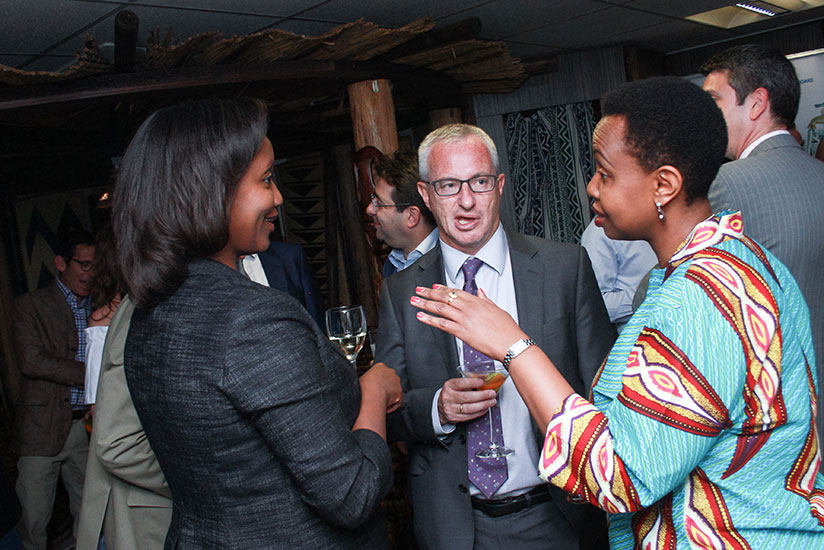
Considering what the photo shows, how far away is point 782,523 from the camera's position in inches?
43.9

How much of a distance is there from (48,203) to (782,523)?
796 cm

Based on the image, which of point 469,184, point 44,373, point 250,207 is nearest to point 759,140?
point 469,184

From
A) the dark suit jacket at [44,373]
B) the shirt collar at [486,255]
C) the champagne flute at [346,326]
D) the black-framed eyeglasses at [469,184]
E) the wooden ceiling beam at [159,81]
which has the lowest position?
the dark suit jacket at [44,373]

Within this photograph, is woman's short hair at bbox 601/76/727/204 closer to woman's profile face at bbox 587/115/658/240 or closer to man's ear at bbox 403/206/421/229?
woman's profile face at bbox 587/115/658/240

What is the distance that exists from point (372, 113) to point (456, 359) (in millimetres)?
2691

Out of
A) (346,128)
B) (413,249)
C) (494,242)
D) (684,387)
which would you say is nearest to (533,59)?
(346,128)

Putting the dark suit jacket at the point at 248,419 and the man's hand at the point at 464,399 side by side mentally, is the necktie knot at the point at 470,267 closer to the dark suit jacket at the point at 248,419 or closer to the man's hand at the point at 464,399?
the man's hand at the point at 464,399

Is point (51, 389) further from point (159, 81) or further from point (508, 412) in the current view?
point (508, 412)

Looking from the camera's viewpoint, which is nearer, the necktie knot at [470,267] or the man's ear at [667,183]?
the man's ear at [667,183]

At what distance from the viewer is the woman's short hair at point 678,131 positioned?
1211 millimetres

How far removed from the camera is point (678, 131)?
1.21 m

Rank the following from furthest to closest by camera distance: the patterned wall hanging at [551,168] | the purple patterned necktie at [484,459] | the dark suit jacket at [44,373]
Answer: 1. the patterned wall hanging at [551,168]
2. the dark suit jacket at [44,373]
3. the purple patterned necktie at [484,459]

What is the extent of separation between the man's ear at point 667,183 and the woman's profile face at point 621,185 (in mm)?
11

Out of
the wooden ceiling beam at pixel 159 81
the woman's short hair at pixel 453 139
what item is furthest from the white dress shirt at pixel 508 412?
the wooden ceiling beam at pixel 159 81
